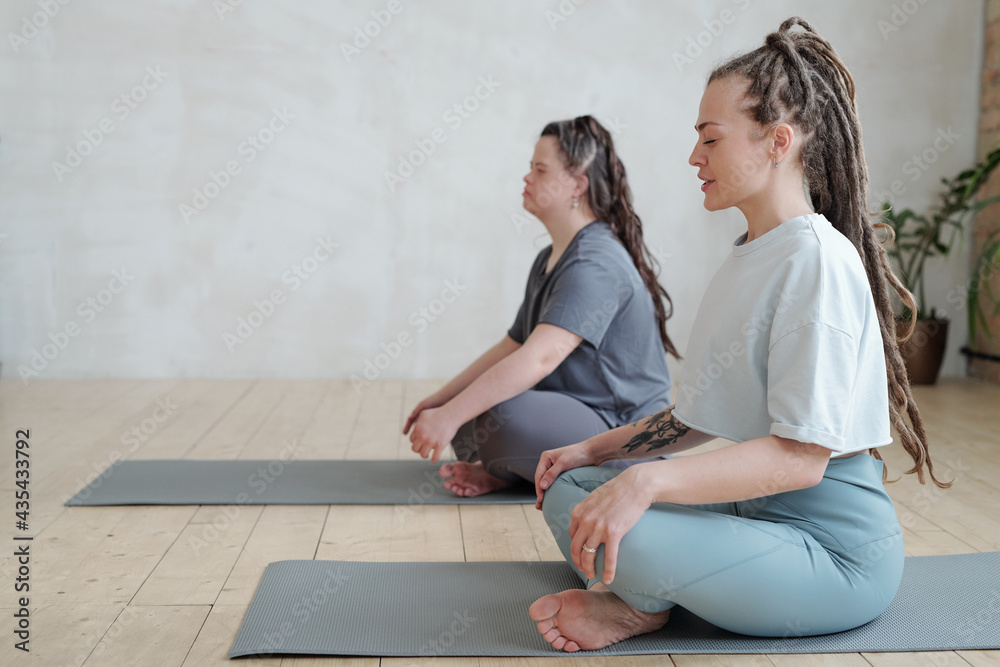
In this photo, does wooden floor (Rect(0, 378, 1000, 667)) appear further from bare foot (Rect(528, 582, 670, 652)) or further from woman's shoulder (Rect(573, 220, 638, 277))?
woman's shoulder (Rect(573, 220, 638, 277))

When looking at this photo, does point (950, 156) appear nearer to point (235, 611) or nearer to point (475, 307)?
point (475, 307)

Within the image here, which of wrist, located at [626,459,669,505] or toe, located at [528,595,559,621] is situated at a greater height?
wrist, located at [626,459,669,505]

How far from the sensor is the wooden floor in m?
1.31

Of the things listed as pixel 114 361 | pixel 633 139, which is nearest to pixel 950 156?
pixel 633 139

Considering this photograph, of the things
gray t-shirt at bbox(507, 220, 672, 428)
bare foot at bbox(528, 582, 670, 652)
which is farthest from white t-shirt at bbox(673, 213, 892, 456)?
A: gray t-shirt at bbox(507, 220, 672, 428)

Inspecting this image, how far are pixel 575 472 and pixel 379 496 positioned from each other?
88 centimetres
